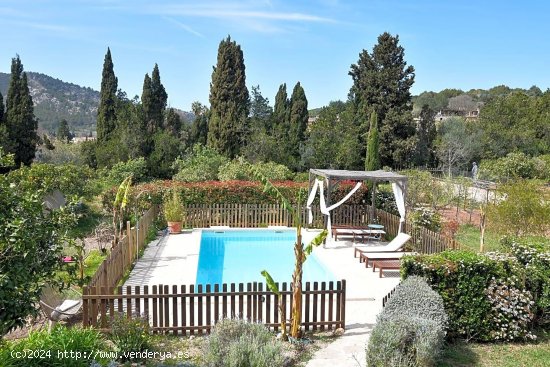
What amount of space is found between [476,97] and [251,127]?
318 ft

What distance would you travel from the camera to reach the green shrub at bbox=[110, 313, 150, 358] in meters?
6.36

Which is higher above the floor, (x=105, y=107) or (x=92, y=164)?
(x=105, y=107)

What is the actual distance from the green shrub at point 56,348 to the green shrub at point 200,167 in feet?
53.0

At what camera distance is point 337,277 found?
11.7m

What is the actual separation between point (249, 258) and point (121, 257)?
538 cm

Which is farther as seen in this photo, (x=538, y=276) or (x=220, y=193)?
(x=220, y=193)

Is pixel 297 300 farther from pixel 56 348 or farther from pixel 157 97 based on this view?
pixel 157 97

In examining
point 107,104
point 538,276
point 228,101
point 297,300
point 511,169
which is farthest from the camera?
point 107,104

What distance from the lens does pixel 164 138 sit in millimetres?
32375

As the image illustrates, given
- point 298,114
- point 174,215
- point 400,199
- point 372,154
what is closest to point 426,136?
point 298,114

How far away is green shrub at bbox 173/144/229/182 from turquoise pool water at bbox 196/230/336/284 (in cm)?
610

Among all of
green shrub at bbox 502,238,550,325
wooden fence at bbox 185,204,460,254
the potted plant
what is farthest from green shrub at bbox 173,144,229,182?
green shrub at bbox 502,238,550,325

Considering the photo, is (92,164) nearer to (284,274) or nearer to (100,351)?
(284,274)

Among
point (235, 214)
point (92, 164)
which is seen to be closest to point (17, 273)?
point (235, 214)
